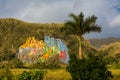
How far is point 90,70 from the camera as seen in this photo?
3241 centimetres

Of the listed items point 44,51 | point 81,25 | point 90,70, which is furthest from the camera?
point 44,51

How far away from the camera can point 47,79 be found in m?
40.2

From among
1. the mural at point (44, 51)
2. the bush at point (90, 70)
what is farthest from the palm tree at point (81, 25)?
the mural at point (44, 51)

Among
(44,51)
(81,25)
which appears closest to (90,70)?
(81,25)

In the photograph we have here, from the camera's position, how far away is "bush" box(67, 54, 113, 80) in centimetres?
3169

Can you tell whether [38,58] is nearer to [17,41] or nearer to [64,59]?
[64,59]

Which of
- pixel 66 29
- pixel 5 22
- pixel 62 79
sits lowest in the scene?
pixel 62 79

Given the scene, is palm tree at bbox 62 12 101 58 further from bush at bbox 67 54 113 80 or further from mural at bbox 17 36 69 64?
mural at bbox 17 36 69 64

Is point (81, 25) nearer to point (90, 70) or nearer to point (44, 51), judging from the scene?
point (90, 70)

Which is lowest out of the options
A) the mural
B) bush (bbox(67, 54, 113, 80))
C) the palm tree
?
bush (bbox(67, 54, 113, 80))

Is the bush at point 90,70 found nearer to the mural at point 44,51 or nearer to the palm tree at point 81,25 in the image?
the palm tree at point 81,25

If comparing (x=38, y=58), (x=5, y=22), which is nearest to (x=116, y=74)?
(x=38, y=58)

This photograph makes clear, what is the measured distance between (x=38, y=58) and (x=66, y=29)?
48525mm

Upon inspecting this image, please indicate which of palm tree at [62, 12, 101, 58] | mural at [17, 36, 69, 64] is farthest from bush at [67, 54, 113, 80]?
mural at [17, 36, 69, 64]
